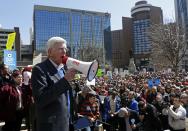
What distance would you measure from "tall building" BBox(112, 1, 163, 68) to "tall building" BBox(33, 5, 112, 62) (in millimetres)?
17689

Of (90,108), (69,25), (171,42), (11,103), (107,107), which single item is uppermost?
(69,25)

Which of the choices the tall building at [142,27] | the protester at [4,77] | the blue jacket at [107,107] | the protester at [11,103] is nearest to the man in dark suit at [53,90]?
the protester at [11,103]

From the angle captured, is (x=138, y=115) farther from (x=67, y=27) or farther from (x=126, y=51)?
(x=126, y=51)

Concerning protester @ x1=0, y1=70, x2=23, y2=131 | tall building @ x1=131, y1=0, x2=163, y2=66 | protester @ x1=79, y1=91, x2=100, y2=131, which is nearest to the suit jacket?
protester @ x1=0, y1=70, x2=23, y2=131

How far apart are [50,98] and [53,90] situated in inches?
3.0

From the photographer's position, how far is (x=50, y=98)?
10.4ft

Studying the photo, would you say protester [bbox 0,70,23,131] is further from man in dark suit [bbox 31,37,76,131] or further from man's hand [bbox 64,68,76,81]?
man's hand [bbox 64,68,76,81]

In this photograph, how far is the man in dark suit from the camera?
3.17m

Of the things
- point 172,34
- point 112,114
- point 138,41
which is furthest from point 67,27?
point 112,114

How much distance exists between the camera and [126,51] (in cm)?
16938

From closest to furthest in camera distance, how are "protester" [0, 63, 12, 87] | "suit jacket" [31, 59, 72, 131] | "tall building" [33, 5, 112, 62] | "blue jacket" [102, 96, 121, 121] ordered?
"suit jacket" [31, 59, 72, 131] → "protester" [0, 63, 12, 87] → "blue jacket" [102, 96, 121, 121] → "tall building" [33, 5, 112, 62]

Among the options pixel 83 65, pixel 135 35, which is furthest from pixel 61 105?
pixel 135 35

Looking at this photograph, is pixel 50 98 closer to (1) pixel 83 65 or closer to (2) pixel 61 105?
(2) pixel 61 105

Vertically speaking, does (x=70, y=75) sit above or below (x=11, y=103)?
above
